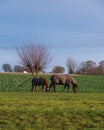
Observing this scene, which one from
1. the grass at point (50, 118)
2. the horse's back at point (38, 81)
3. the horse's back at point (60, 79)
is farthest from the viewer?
the horse's back at point (60, 79)

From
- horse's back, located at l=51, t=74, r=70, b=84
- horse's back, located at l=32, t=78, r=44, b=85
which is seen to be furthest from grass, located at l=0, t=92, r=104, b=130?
horse's back, located at l=51, t=74, r=70, b=84

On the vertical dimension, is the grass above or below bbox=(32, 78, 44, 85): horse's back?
below

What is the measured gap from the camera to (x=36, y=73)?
199 ft

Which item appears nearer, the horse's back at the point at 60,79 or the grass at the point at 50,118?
the grass at the point at 50,118

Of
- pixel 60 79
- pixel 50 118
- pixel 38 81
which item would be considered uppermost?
pixel 60 79

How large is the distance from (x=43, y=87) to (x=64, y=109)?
22.6m

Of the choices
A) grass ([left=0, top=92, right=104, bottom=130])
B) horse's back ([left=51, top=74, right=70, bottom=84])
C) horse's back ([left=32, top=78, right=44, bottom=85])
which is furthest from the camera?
horse's back ([left=51, top=74, right=70, bottom=84])

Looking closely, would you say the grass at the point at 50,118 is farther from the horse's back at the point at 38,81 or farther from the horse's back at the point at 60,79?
the horse's back at the point at 60,79

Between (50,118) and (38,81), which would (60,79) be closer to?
(38,81)

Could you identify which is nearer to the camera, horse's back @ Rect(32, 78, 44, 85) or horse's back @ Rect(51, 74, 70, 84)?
horse's back @ Rect(32, 78, 44, 85)

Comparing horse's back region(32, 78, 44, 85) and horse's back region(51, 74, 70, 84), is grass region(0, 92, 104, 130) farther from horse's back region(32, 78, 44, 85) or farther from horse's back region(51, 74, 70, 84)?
horse's back region(51, 74, 70, 84)

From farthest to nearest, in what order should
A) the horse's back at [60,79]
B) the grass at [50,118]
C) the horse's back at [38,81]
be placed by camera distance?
the horse's back at [60,79] < the horse's back at [38,81] < the grass at [50,118]

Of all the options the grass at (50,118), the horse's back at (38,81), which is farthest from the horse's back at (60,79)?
the grass at (50,118)

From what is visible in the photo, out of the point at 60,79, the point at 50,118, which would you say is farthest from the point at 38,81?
the point at 50,118
